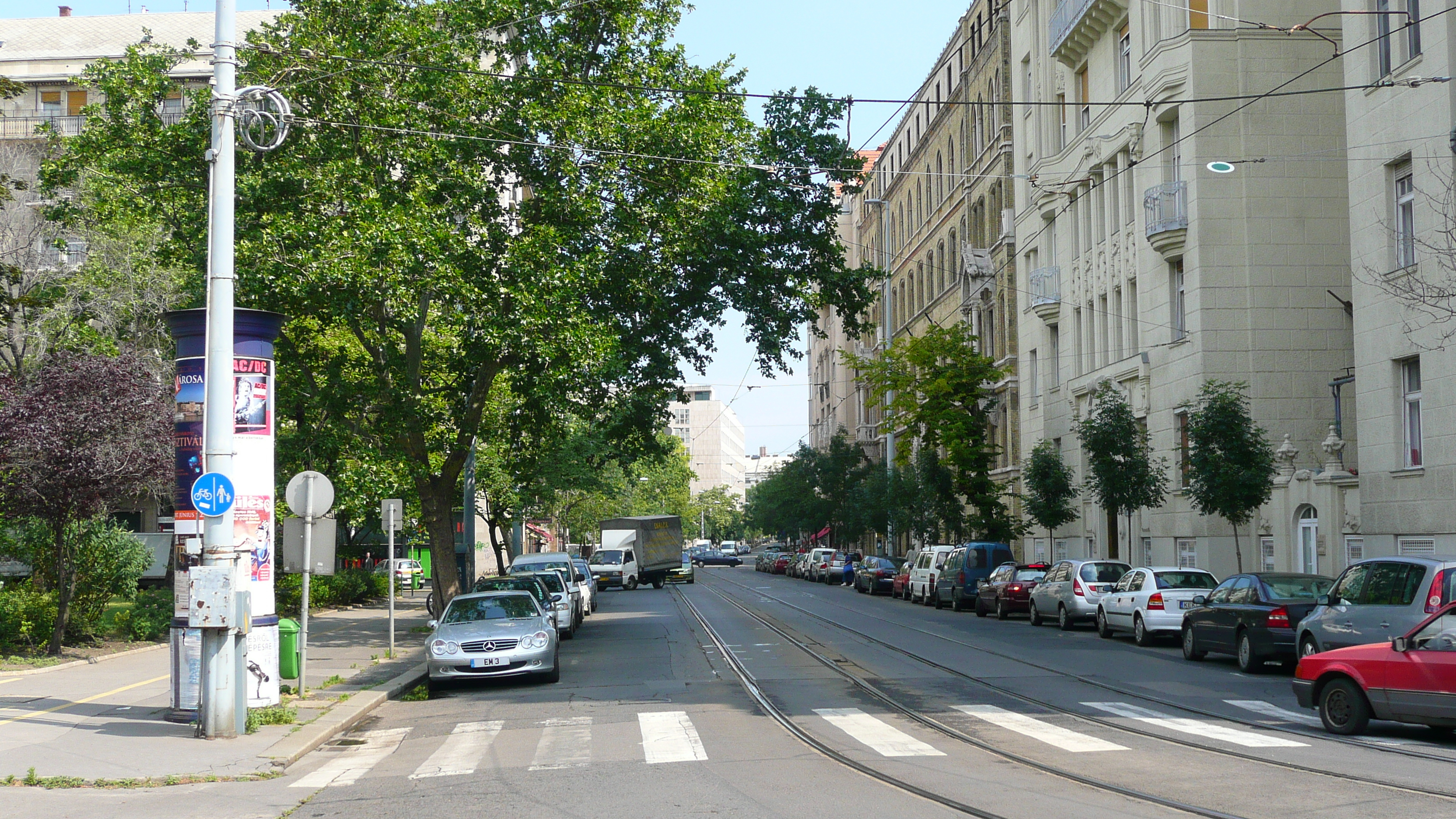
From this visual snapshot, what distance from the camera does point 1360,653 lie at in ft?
39.4

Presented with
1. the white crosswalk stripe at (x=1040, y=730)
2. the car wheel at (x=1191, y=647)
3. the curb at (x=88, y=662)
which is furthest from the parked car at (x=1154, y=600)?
the curb at (x=88, y=662)

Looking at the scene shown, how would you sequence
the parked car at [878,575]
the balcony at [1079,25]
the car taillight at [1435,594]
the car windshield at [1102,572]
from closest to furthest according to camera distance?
the car taillight at [1435,594], the car windshield at [1102,572], the balcony at [1079,25], the parked car at [878,575]

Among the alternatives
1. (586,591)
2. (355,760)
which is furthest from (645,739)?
(586,591)

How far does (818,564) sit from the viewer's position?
2621 inches

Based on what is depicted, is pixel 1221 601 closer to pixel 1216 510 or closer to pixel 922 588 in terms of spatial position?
pixel 1216 510

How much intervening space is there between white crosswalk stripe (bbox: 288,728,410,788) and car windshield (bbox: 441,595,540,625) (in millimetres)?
4797

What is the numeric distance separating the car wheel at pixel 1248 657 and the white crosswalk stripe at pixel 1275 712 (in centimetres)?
329

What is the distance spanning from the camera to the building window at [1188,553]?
105 ft

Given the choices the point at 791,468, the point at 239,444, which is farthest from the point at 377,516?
the point at 791,468

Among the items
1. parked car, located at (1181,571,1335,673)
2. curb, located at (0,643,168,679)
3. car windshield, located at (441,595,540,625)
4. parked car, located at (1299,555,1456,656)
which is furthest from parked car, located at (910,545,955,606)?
parked car, located at (1299,555,1456,656)

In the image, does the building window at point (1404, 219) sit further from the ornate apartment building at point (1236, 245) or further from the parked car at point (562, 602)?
the parked car at point (562, 602)

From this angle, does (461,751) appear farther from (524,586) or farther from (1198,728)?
(524,586)

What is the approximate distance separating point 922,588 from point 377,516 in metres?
17.2

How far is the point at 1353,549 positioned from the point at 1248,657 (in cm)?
859
